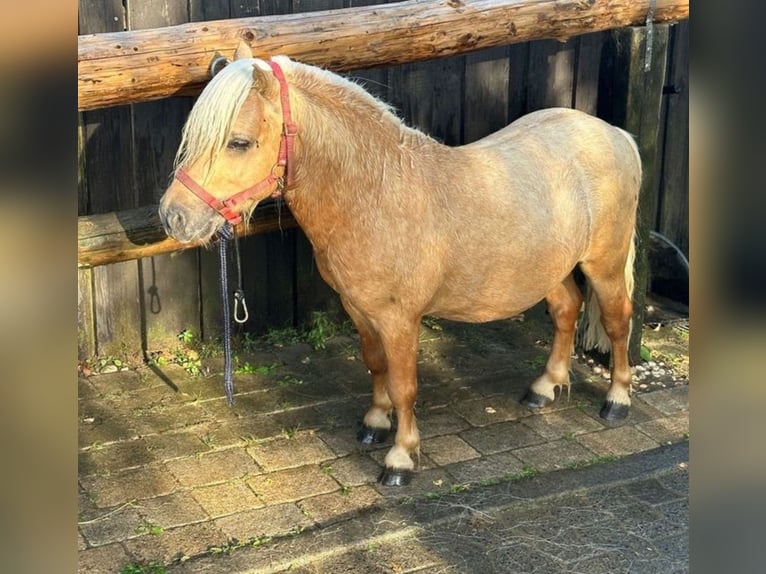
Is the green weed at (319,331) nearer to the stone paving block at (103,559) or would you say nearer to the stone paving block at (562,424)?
the stone paving block at (562,424)

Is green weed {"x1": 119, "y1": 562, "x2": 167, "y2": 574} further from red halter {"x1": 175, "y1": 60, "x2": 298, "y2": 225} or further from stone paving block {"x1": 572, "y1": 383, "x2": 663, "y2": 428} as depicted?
stone paving block {"x1": 572, "y1": 383, "x2": 663, "y2": 428}

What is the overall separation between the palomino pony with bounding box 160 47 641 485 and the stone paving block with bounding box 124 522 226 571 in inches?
31.4

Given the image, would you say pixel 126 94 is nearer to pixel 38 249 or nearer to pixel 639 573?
pixel 639 573

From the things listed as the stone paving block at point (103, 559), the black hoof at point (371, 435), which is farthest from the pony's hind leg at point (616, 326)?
the stone paving block at point (103, 559)

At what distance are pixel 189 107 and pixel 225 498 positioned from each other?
6.94 ft

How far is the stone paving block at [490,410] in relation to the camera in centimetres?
445

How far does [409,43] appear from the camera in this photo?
13.2 ft

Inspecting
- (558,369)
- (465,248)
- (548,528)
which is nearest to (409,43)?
(465,248)

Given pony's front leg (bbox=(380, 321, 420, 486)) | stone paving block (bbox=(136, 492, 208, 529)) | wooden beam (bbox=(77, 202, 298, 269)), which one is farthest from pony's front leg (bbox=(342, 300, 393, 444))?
stone paving block (bbox=(136, 492, 208, 529))

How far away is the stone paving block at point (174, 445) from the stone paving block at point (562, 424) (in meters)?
1.57

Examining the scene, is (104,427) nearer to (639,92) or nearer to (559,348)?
(559,348)

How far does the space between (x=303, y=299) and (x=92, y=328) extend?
3.98 ft

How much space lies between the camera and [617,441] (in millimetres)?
4273

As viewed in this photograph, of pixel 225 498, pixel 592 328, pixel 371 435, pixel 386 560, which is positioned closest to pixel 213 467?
pixel 225 498
